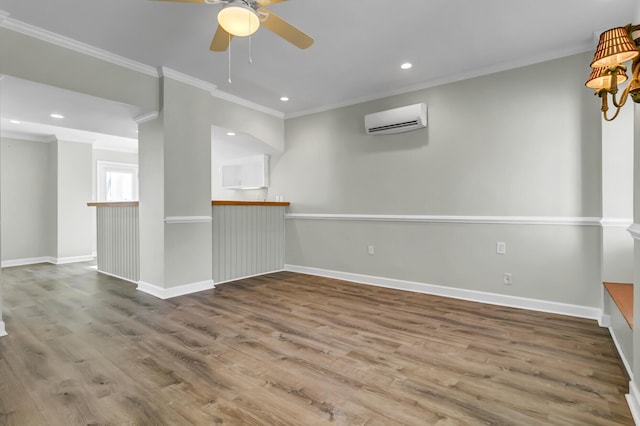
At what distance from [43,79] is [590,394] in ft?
15.1

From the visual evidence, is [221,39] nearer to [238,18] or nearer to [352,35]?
[238,18]

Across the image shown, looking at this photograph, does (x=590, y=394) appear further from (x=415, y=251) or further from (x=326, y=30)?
(x=326, y=30)

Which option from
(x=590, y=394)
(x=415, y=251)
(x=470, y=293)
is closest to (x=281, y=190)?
(x=415, y=251)

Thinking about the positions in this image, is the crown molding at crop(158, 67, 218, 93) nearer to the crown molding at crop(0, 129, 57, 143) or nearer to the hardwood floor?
the hardwood floor

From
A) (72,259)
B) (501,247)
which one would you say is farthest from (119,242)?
(501,247)

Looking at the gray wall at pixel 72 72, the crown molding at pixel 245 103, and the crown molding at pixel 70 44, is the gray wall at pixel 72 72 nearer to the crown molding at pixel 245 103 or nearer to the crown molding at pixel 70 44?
the crown molding at pixel 70 44

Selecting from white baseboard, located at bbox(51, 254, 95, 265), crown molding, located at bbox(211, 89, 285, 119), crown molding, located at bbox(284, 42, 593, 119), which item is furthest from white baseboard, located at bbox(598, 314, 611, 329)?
white baseboard, located at bbox(51, 254, 95, 265)

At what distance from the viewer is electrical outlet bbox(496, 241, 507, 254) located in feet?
11.2

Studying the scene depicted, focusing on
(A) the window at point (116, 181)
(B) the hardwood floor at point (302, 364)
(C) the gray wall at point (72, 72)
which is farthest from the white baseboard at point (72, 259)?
(C) the gray wall at point (72, 72)

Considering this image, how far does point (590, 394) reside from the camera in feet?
5.81

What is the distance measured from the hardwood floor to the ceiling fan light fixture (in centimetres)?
208

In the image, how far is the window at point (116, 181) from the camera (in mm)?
7051

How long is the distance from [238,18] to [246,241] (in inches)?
132

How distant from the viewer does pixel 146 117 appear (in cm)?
382
